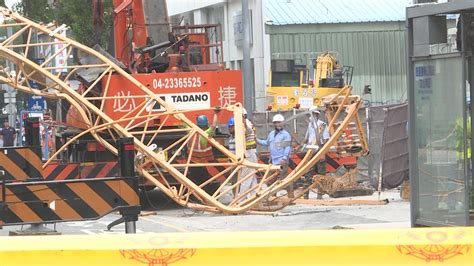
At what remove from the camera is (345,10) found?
47812 mm

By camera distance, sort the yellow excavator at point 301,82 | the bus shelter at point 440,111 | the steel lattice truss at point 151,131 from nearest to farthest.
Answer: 1. the bus shelter at point 440,111
2. the steel lattice truss at point 151,131
3. the yellow excavator at point 301,82

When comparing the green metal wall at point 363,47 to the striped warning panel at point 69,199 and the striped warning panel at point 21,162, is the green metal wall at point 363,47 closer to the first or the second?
the striped warning panel at point 21,162

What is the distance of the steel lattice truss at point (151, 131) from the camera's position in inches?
588

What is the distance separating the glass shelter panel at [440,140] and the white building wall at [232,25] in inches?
1388

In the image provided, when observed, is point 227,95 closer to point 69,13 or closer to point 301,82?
point 301,82

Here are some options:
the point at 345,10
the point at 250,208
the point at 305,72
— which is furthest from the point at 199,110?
the point at 345,10

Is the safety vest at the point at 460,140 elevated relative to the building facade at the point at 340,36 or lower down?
lower down

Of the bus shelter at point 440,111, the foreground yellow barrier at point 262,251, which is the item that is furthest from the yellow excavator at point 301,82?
the foreground yellow barrier at point 262,251

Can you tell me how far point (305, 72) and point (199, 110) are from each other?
71.7 ft

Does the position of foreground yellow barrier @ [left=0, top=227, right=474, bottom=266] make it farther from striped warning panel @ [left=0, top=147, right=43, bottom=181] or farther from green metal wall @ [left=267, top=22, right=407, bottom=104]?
green metal wall @ [left=267, top=22, right=407, bottom=104]

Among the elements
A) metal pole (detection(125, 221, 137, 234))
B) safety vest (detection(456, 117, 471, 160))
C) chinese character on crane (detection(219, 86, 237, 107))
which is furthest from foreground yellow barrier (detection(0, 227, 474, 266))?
chinese character on crane (detection(219, 86, 237, 107))

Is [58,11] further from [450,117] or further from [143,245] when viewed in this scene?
[143,245]

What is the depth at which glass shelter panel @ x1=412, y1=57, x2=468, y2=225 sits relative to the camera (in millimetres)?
9625

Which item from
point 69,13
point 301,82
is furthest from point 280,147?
point 69,13
